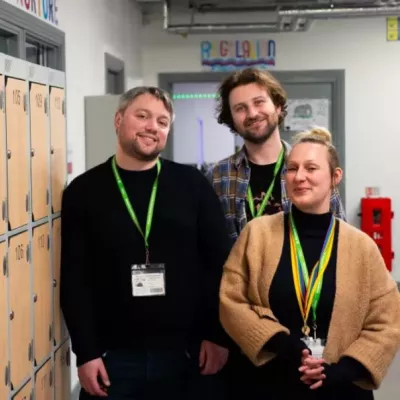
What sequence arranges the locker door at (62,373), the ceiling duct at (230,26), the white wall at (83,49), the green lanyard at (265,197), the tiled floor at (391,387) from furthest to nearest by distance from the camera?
the ceiling duct at (230,26)
the tiled floor at (391,387)
the white wall at (83,49)
the locker door at (62,373)
the green lanyard at (265,197)

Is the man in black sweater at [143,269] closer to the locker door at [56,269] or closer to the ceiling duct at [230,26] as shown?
the locker door at [56,269]

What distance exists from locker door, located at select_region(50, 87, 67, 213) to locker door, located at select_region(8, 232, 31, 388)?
24cm

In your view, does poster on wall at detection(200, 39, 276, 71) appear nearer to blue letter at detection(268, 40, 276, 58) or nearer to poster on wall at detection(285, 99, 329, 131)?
blue letter at detection(268, 40, 276, 58)

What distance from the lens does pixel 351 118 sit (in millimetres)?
6285

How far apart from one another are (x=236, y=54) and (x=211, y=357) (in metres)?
4.51

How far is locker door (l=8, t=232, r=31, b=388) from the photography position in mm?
1954

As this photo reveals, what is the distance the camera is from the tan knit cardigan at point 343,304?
180 cm

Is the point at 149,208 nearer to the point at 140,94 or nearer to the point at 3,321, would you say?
the point at 140,94

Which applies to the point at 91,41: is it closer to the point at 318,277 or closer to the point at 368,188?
the point at 318,277

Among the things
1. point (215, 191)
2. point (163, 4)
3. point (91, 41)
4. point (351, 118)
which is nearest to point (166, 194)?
point (215, 191)

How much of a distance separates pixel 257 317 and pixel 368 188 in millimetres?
4712

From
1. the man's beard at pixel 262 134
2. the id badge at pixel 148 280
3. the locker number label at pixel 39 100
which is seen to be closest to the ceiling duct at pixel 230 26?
the man's beard at pixel 262 134

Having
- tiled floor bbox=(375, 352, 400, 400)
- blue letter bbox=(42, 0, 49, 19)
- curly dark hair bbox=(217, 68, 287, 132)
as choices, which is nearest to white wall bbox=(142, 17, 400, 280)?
tiled floor bbox=(375, 352, 400, 400)

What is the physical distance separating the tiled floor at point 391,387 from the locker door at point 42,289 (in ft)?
7.47
